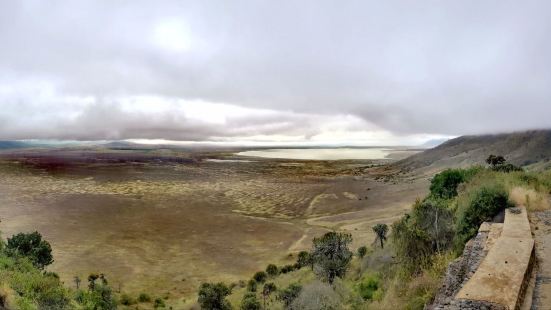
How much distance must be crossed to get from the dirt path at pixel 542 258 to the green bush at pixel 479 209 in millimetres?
1318

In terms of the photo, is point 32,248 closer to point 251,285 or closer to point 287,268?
point 251,285

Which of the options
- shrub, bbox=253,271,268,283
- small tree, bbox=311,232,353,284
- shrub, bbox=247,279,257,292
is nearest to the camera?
small tree, bbox=311,232,353,284

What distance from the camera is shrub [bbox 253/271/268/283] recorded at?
3303cm

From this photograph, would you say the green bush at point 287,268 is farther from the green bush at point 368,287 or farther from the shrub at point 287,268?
the green bush at point 368,287

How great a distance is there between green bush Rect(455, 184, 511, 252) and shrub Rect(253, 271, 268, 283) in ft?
68.3

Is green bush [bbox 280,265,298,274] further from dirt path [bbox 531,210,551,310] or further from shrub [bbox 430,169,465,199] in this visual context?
dirt path [bbox 531,210,551,310]

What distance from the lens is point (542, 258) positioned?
9.48 metres

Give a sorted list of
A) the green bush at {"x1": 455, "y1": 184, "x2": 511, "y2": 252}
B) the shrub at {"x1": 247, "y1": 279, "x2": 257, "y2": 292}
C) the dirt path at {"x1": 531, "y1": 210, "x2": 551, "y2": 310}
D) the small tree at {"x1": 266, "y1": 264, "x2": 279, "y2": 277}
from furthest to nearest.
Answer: the small tree at {"x1": 266, "y1": 264, "x2": 279, "y2": 277} → the shrub at {"x1": 247, "y1": 279, "x2": 257, "y2": 292} → the green bush at {"x1": 455, "y1": 184, "x2": 511, "y2": 252} → the dirt path at {"x1": 531, "y1": 210, "x2": 551, "y2": 310}

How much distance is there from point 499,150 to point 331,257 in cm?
8357

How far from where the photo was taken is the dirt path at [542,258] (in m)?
7.36

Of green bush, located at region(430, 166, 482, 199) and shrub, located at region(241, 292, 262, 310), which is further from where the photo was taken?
green bush, located at region(430, 166, 482, 199)

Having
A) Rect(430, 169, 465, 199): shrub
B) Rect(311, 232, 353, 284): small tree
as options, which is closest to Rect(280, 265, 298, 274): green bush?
Rect(311, 232, 353, 284): small tree

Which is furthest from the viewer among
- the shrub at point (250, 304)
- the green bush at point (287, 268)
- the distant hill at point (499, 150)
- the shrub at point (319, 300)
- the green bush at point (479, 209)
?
the distant hill at point (499, 150)

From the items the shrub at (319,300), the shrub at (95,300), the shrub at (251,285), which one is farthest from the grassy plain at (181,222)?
the shrub at (319,300)
